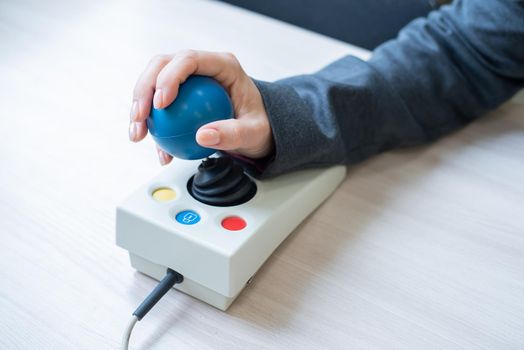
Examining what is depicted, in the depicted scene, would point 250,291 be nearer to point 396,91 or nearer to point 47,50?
point 396,91

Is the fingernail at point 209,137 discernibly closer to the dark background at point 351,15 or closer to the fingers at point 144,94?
the fingers at point 144,94

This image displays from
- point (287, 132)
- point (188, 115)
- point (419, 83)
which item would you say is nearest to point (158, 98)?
point (188, 115)

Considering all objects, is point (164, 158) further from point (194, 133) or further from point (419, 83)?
point (419, 83)

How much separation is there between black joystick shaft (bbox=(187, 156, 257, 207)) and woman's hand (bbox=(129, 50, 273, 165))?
0.08ft

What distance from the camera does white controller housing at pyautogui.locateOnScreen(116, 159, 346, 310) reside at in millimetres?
424

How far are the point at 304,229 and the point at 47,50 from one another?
512 mm

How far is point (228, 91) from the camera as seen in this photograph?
0.50 m

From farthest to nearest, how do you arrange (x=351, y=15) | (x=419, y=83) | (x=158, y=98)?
1. (x=351, y=15)
2. (x=419, y=83)
3. (x=158, y=98)

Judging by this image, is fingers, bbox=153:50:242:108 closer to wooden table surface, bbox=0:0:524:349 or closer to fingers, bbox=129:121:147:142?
fingers, bbox=129:121:147:142

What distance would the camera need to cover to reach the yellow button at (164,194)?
1.54 ft

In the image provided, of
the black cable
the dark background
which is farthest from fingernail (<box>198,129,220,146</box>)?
the dark background

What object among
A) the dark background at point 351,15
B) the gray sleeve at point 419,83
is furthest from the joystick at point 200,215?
the dark background at point 351,15

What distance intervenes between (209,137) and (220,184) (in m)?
0.06

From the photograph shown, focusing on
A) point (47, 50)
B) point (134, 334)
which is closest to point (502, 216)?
point (134, 334)
